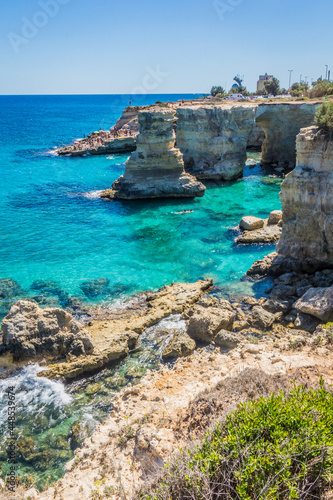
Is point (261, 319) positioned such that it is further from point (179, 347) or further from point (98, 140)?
point (98, 140)

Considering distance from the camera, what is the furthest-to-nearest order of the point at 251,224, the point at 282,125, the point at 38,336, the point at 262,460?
the point at 282,125, the point at 251,224, the point at 38,336, the point at 262,460

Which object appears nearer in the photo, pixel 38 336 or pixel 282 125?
pixel 38 336

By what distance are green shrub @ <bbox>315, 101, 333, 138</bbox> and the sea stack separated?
1520 cm

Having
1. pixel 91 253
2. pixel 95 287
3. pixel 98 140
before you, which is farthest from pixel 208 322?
pixel 98 140

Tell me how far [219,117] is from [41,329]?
28073mm

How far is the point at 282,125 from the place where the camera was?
37.2m

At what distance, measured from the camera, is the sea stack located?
29281mm

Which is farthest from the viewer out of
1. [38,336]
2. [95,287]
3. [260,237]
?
[260,237]

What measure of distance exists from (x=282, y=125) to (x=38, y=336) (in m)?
33.8

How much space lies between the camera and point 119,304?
50.9 feet

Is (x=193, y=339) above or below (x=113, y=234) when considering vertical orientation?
below

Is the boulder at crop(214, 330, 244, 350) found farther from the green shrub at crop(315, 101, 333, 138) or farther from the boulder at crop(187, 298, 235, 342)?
the green shrub at crop(315, 101, 333, 138)

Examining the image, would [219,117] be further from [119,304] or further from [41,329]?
[41,329]

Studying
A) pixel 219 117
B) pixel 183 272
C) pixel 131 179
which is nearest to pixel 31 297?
pixel 183 272
